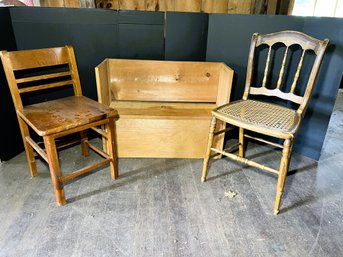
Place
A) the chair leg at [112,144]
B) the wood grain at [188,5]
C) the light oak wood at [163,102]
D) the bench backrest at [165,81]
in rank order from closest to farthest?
the chair leg at [112,144], the light oak wood at [163,102], the bench backrest at [165,81], the wood grain at [188,5]

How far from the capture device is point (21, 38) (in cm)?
180

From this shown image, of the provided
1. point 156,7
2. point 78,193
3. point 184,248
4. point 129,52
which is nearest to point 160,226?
point 184,248

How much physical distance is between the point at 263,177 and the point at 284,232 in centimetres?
47

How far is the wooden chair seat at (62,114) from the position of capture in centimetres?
131

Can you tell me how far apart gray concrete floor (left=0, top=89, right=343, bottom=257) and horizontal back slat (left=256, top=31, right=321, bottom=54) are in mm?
840

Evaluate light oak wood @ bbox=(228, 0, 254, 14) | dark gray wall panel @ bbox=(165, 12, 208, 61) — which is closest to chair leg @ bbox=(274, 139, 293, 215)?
dark gray wall panel @ bbox=(165, 12, 208, 61)

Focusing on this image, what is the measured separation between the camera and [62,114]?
4.72 feet

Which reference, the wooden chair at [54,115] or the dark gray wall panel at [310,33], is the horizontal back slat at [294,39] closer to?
the dark gray wall panel at [310,33]

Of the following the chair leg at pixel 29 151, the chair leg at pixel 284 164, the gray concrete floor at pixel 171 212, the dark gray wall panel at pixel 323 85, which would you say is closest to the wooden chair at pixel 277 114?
the chair leg at pixel 284 164

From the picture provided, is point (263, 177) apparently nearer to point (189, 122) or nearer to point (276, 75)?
point (189, 122)

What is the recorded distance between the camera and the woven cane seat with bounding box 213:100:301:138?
4.40 ft

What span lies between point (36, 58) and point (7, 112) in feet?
1.64

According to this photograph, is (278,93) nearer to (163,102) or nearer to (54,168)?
(163,102)

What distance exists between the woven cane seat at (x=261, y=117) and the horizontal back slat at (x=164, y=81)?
39cm
